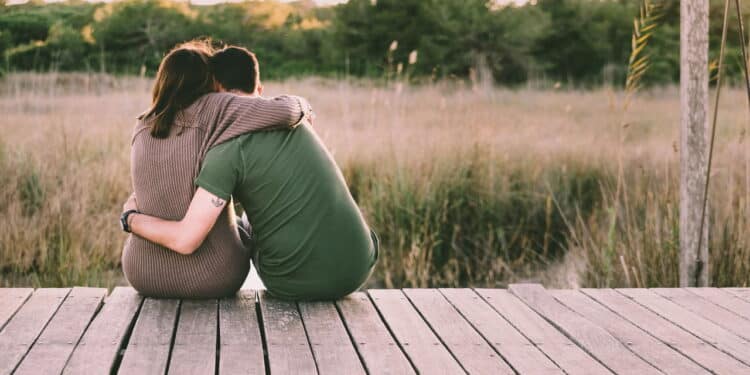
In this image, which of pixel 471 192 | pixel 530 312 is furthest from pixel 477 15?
pixel 530 312

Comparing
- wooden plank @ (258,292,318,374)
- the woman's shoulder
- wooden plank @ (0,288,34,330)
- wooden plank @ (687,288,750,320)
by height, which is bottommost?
wooden plank @ (687,288,750,320)

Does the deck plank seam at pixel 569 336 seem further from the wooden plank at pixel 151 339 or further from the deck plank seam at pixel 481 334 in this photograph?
the wooden plank at pixel 151 339

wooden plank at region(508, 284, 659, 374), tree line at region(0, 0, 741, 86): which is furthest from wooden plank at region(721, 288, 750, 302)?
tree line at region(0, 0, 741, 86)

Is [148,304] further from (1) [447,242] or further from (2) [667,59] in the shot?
(2) [667,59]

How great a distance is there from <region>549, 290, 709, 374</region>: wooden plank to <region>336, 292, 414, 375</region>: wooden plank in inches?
24.9

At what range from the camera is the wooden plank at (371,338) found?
2.33 meters

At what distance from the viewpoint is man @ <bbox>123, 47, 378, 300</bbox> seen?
273cm

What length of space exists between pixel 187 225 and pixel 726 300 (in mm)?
1773

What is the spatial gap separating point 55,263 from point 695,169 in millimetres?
3025

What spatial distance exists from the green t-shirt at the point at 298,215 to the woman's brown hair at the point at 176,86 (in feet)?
0.66

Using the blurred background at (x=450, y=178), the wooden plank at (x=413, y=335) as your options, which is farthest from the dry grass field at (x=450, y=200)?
the wooden plank at (x=413, y=335)

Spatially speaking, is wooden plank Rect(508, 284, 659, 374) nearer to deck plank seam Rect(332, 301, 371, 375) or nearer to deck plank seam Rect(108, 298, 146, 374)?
deck plank seam Rect(332, 301, 371, 375)

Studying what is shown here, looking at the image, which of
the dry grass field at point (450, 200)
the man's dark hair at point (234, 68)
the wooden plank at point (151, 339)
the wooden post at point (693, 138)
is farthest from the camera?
the dry grass field at point (450, 200)

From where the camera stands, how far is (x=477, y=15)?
56.8 ft
